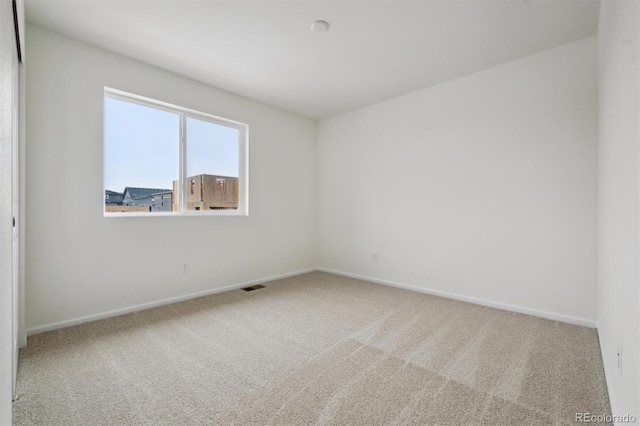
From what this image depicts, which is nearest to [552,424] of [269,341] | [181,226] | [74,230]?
[269,341]

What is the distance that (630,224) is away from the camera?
3.91 ft

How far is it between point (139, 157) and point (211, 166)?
0.85m

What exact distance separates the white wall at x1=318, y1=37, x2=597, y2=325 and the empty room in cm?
2

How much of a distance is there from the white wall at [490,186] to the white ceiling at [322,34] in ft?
1.14

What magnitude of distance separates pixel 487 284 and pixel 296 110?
11.7 feet

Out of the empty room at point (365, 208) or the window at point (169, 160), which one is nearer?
the empty room at point (365, 208)

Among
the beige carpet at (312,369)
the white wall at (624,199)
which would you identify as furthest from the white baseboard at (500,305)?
the white wall at (624,199)

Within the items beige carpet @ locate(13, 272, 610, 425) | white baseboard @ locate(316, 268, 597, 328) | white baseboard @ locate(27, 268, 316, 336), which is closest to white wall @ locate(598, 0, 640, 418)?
beige carpet @ locate(13, 272, 610, 425)

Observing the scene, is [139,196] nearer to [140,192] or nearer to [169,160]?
[140,192]

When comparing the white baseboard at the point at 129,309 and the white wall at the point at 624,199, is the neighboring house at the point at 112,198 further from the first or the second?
the white wall at the point at 624,199

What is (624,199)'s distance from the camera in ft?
4.34

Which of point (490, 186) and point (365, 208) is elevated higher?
point (490, 186)

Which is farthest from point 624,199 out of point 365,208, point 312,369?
point 365,208

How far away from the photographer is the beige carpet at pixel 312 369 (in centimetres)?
155
